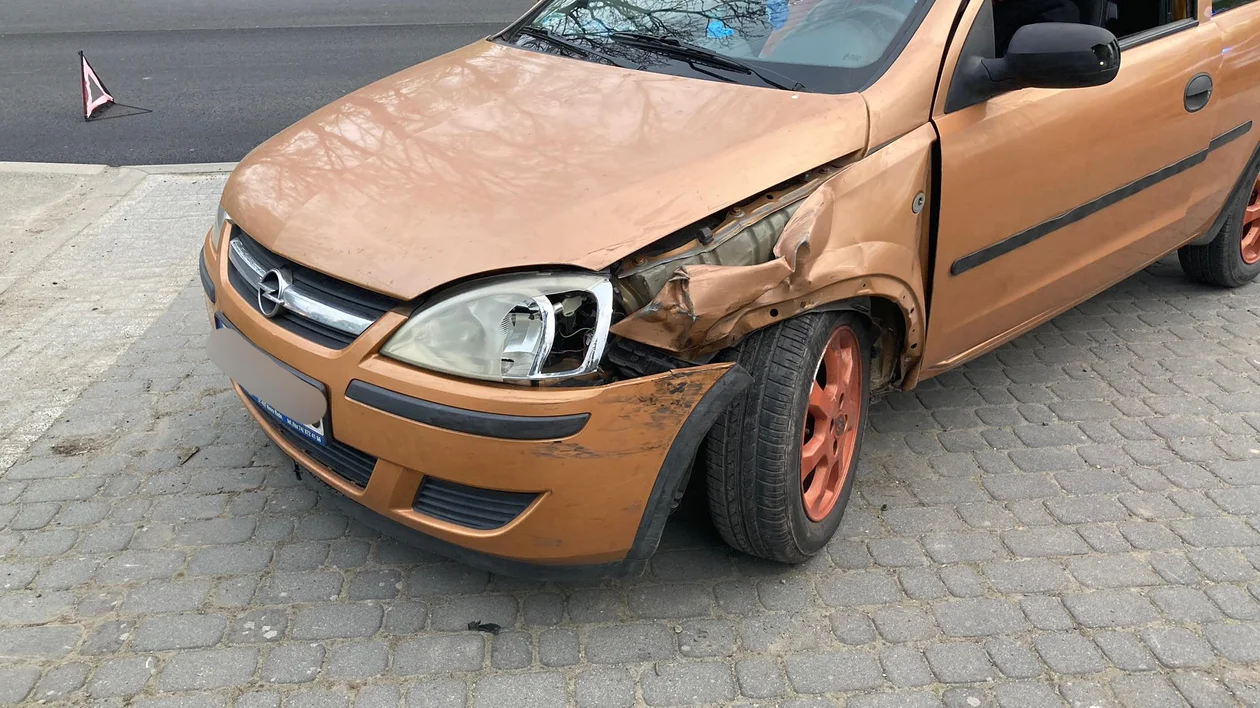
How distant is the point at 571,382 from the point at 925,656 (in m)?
1.18

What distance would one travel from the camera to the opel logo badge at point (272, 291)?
2.50 metres

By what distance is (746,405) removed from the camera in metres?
2.44

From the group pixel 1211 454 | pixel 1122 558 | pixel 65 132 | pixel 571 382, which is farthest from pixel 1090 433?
pixel 65 132

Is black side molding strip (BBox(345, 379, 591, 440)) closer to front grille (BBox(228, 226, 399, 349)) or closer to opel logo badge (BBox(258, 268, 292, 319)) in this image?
front grille (BBox(228, 226, 399, 349))

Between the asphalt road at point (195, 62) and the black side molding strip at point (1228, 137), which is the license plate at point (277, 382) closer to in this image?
the black side molding strip at point (1228, 137)

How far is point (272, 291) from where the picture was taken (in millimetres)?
2541

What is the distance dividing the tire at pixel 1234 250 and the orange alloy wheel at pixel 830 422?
2.46m

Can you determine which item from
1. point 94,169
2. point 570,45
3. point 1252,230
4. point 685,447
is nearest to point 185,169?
point 94,169

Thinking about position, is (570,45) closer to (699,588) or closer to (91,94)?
(699,588)

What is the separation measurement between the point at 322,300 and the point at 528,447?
A: 671 mm

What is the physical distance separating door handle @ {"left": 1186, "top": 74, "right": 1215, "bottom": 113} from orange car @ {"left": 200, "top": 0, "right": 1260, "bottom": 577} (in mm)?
239

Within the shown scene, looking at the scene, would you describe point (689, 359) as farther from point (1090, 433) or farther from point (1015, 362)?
point (1015, 362)

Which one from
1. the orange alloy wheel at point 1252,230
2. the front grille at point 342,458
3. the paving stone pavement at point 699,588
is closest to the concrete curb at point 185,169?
the paving stone pavement at point 699,588

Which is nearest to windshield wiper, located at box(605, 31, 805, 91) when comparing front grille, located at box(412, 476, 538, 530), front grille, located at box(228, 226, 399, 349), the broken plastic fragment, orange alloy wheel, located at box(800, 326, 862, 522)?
orange alloy wheel, located at box(800, 326, 862, 522)
